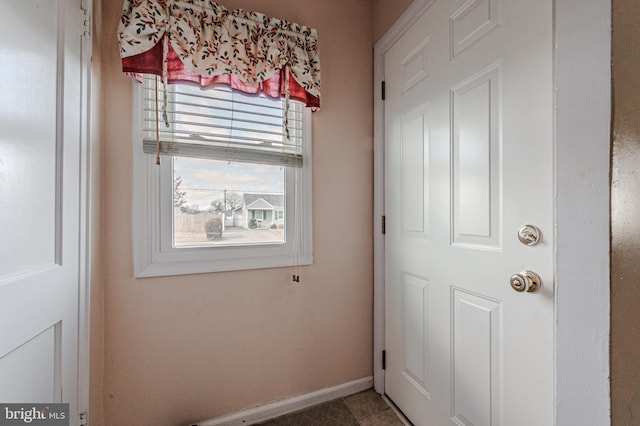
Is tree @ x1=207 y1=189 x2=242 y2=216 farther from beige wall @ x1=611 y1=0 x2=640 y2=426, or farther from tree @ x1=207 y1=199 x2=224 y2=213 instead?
beige wall @ x1=611 y1=0 x2=640 y2=426

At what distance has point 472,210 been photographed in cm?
105

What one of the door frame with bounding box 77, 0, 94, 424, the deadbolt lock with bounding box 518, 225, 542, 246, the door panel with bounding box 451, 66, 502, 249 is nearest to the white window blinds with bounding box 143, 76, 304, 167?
the door frame with bounding box 77, 0, 94, 424

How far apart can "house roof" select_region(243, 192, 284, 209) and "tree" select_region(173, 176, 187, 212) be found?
28cm

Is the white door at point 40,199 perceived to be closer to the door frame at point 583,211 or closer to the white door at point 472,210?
the door frame at point 583,211

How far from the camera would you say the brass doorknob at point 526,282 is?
0.83 metres

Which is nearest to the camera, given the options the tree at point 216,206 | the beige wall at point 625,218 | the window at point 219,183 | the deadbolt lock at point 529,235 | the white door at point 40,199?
the beige wall at point 625,218

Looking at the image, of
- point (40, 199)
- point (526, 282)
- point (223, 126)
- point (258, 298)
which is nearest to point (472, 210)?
point (526, 282)

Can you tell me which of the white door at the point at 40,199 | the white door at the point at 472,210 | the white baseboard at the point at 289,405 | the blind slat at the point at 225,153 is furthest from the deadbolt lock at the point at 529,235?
the white door at the point at 40,199

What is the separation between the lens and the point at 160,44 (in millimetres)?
1145

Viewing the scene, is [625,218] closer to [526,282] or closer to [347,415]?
[526,282]

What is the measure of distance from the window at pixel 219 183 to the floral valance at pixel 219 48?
10cm

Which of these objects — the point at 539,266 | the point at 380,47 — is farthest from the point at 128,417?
the point at 380,47

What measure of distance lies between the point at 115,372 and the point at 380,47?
215 cm

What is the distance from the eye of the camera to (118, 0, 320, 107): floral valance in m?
1.10
